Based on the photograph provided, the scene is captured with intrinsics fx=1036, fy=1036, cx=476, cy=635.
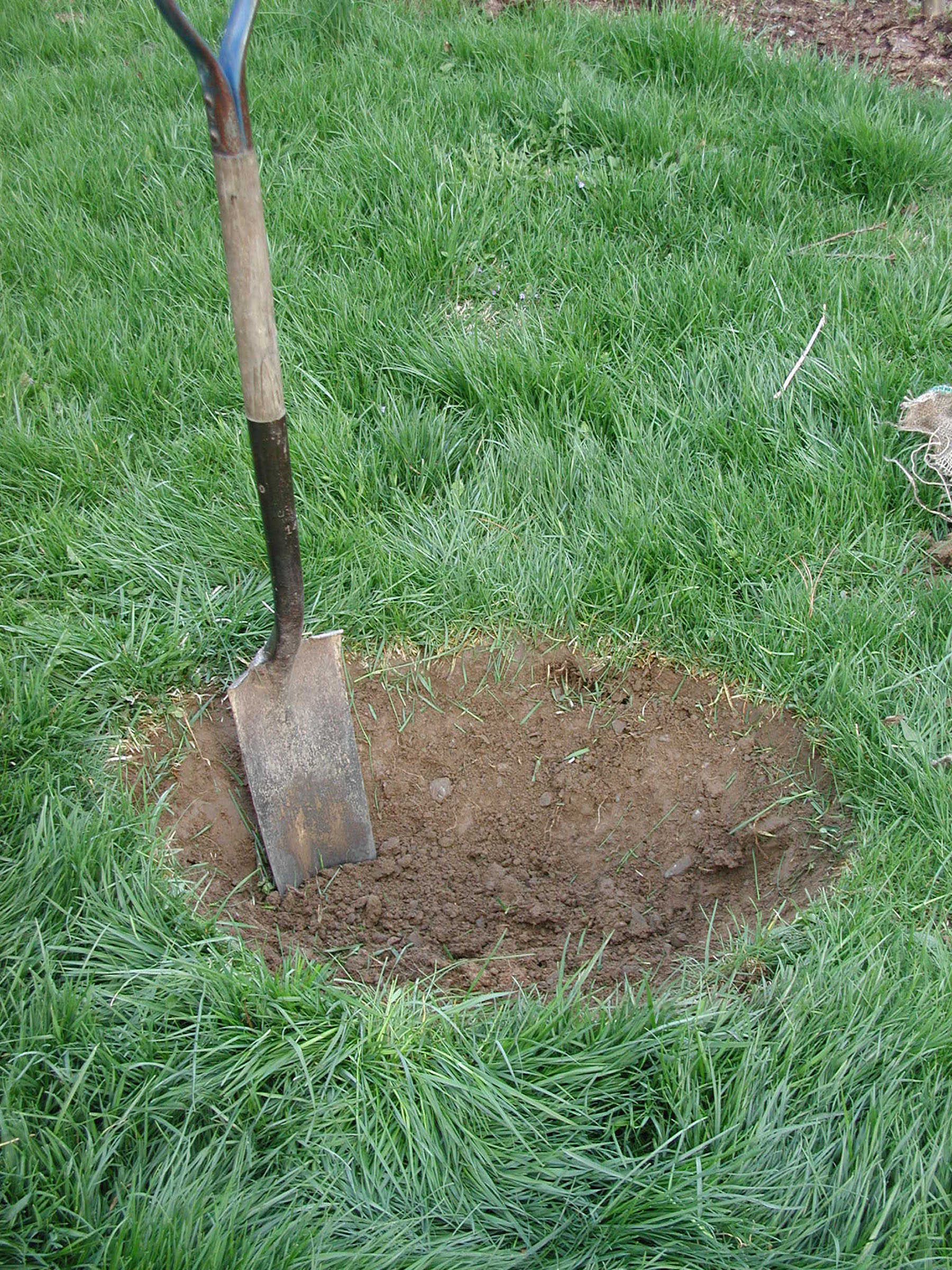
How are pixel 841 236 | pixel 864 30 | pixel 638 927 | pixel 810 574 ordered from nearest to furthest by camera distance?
pixel 638 927, pixel 810 574, pixel 841 236, pixel 864 30

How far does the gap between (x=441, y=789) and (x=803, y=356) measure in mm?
1639

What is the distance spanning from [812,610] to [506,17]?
125 inches

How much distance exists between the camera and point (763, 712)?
243 centimetres

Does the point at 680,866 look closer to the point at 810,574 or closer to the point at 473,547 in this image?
the point at 810,574

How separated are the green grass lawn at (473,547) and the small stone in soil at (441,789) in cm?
35

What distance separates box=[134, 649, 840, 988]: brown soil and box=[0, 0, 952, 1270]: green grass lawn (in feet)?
0.37

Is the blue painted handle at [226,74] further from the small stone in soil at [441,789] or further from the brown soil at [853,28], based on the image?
the brown soil at [853,28]

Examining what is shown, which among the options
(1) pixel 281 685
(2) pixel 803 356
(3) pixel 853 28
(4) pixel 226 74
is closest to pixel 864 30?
(3) pixel 853 28

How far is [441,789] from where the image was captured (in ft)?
8.02

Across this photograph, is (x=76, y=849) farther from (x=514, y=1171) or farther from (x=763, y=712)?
(x=763, y=712)

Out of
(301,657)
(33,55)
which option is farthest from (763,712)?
(33,55)

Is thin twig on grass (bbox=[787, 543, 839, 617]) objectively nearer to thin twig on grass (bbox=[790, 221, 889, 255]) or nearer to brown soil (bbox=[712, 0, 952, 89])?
thin twig on grass (bbox=[790, 221, 889, 255])

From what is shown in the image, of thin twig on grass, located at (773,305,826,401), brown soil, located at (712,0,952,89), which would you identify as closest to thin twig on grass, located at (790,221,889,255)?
thin twig on grass, located at (773,305,826,401)

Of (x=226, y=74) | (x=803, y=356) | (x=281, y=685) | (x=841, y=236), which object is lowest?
(x=281, y=685)
